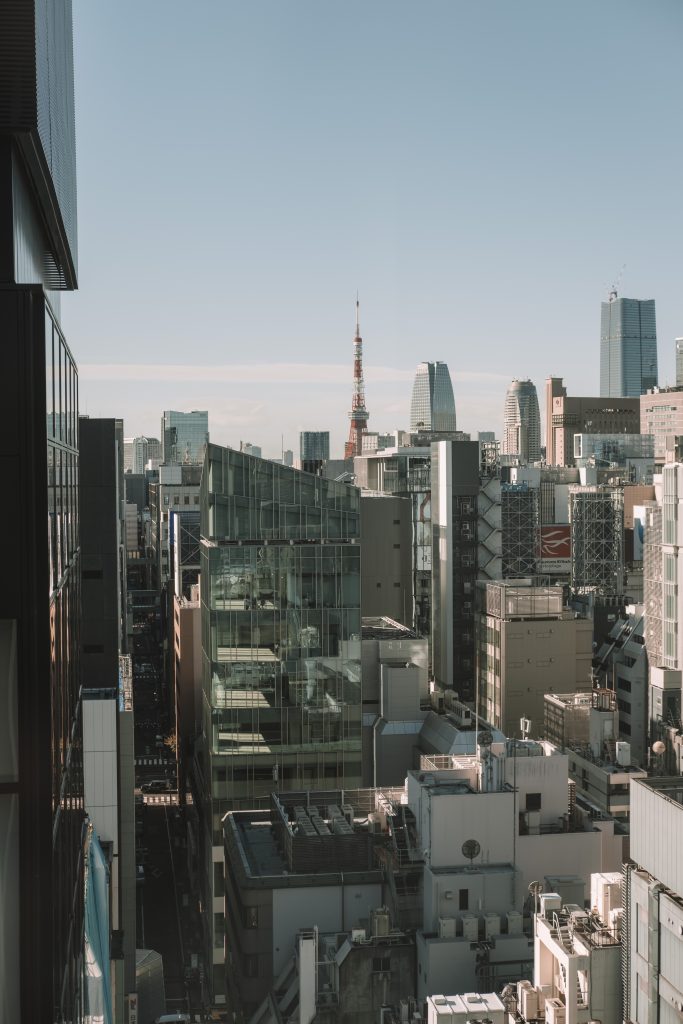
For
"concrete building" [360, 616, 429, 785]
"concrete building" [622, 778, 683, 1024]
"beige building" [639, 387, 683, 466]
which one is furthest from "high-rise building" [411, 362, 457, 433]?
"concrete building" [622, 778, 683, 1024]

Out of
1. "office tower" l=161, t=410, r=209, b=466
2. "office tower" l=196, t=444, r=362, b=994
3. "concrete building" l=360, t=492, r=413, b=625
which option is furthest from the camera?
"office tower" l=161, t=410, r=209, b=466

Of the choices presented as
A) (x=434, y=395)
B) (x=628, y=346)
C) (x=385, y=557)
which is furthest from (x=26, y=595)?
(x=628, y=346)

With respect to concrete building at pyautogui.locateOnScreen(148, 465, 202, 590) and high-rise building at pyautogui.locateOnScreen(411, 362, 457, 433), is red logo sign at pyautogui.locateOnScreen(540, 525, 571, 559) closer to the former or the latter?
concrete building at pyautogui.locateOnScreen(148, 465, 202, 590)

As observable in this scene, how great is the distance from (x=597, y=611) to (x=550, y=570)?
37.6 feet

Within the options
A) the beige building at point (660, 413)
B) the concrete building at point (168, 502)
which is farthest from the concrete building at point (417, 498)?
the beige building at point (660, 413)

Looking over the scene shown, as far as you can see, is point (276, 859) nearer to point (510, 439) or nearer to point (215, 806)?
point (215, 806)

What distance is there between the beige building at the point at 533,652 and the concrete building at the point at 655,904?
78.8 feet

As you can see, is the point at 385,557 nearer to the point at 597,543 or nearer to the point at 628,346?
the point at 597,543

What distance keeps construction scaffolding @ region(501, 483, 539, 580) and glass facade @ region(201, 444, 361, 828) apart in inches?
951

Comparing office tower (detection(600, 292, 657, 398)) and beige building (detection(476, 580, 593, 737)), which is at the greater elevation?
office tower (detection(600, 292, 657, 398))

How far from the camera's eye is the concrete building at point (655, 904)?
8789mm

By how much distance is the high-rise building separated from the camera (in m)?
123

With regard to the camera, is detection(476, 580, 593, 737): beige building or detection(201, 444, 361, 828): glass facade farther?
detection(476, 580, 593, 737): beige building

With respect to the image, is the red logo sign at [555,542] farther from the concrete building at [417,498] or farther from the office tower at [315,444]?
the office tower at [315,444]
